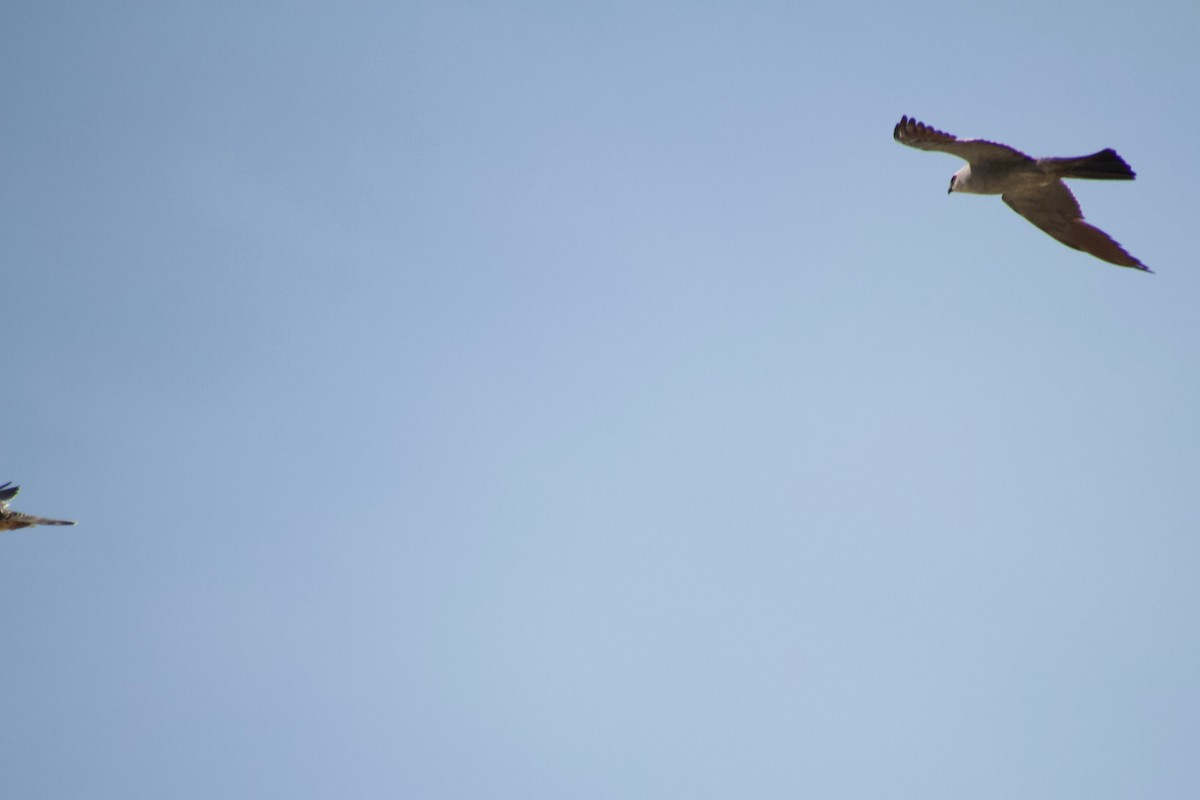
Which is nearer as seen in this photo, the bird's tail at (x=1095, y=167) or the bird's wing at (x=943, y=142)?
the bird's tail at (x=1095, y=167)

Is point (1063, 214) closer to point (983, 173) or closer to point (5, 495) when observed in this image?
point (983, 173)

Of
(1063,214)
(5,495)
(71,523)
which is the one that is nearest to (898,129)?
(1063,214)

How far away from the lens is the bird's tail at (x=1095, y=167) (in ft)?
48.0

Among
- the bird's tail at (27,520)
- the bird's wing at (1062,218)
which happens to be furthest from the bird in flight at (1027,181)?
the bird's tail at (27,520)

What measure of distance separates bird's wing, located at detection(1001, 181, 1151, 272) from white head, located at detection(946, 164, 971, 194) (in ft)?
1.81

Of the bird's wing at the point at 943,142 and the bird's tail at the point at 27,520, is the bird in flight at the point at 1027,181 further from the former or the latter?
the bird's tail at the point at 27,520

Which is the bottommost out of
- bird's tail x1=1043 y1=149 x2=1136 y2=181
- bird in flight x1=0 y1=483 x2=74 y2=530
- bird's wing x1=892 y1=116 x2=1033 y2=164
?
bird in flight x1=0 y1=483 x2=74 y2=530

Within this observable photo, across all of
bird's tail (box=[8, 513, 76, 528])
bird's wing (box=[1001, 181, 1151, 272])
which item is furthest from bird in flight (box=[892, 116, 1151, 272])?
bird's tail (box=[8, 513, 76, 528])

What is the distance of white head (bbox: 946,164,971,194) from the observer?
655 inches

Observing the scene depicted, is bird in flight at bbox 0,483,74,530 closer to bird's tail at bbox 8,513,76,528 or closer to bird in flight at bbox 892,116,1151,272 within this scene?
bird's tail at bbox 8,513,76,528

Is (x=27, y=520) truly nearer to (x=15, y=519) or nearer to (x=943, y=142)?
(x=15, y=519)

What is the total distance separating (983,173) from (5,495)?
46.5ft

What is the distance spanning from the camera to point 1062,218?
54.3 feet

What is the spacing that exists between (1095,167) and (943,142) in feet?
6.37
